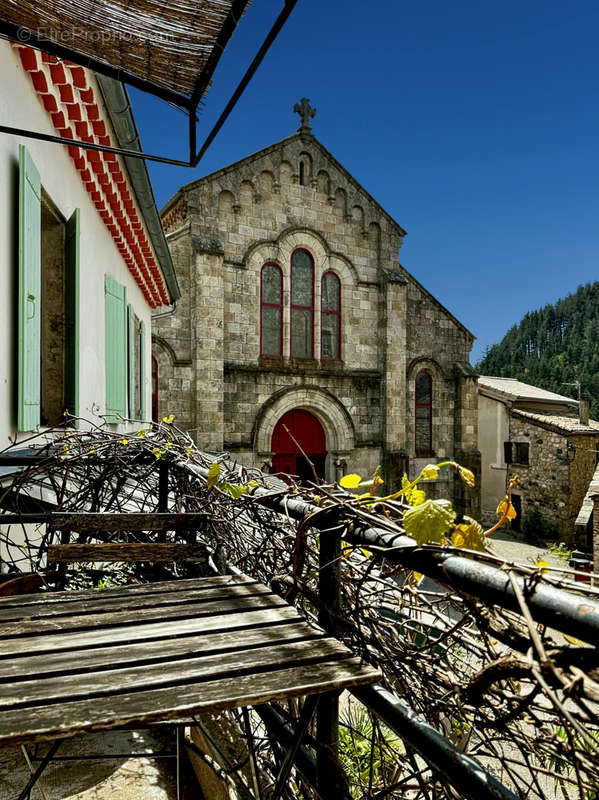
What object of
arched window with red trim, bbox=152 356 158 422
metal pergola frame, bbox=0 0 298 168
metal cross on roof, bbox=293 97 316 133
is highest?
metal cross on roof, bbox=293 97 316 133

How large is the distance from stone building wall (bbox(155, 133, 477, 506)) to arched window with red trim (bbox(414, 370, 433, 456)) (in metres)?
0.23

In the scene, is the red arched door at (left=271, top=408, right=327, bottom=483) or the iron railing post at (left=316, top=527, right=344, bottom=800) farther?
the red arched door at (left=271, top=408, right=327, bottom=483)

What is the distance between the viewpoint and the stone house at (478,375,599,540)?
1784cm

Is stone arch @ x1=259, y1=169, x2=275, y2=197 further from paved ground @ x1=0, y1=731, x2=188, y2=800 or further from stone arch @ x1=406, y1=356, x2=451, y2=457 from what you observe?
paved ground @ x1=0, y1=731, x2=188, y2=800

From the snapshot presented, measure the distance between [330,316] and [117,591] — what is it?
13.4 meters

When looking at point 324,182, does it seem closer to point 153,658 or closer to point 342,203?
point 342,203

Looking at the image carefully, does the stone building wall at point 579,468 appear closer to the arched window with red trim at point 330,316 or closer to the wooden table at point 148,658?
the arched window with red trim at point 330,316

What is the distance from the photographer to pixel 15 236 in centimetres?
316

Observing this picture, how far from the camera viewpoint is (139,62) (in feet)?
8.86

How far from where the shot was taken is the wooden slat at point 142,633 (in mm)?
1225

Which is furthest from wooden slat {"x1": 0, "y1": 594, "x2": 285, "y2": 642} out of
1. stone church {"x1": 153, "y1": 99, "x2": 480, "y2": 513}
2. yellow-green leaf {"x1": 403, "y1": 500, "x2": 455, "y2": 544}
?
stone church {"x1": 153, "y1": 99, "x2": 480, "y2": 513}

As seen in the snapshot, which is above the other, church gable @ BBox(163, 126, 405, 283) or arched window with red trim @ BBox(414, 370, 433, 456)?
church gable @ BBox(163, 126, 405, 283)

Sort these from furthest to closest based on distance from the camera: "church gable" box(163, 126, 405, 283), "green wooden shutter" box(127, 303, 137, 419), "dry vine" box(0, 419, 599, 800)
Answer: "church gable" box(163, 126, 405, 283), "green wooden shutter" box(127, 303, 137, 419), "dry vine" box(0, 419, 599, 800)

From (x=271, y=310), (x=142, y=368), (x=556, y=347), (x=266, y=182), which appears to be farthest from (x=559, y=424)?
(x=556, y=347)
